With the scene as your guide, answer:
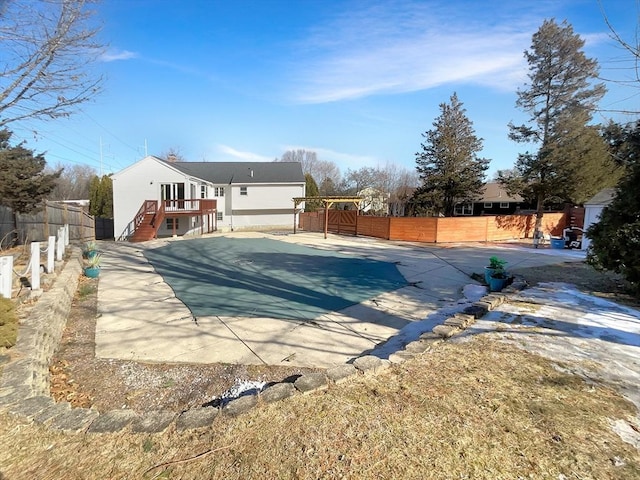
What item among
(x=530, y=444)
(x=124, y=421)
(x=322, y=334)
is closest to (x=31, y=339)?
(x=124, y=421)

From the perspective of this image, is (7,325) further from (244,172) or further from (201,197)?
(244,172)

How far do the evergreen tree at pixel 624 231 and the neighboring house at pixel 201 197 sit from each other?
2166 cm

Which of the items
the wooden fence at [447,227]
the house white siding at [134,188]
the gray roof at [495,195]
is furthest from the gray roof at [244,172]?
the gray roof at [495,195]

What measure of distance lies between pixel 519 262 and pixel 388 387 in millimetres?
10728

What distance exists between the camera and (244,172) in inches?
1195

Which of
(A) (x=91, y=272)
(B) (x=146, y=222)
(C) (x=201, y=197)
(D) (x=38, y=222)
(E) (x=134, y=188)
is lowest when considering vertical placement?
(A) (x=91, y=272)

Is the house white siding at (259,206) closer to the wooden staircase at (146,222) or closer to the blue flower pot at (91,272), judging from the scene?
the wooden staircase at (146,222)

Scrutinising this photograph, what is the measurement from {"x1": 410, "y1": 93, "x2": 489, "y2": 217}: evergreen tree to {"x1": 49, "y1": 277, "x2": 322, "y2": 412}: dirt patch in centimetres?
2215

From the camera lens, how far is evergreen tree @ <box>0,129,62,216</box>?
39.8 feet

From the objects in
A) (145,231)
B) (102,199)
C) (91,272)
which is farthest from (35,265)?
(102,199)

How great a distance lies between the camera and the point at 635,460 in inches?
82.4

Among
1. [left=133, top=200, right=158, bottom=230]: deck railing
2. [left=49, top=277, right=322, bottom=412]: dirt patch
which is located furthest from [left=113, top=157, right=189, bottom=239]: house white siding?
[left=49, top=277, right=322, bottom=412]: dirt patch

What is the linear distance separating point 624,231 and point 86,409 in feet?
28.6

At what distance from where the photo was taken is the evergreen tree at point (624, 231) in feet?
20.2
